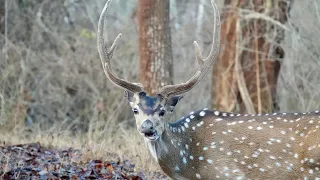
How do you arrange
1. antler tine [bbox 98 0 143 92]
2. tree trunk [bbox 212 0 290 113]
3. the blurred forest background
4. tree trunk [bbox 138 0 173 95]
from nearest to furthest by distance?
antler tine [bbox 98 0 143 92] → tree trunk [bbox 138 0 173 95] → the blurred forest background → tree trunk [bbox 212 0 290 113]

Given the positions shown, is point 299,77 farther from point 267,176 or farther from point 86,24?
point 267,176

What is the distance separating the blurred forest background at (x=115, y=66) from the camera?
1475cm

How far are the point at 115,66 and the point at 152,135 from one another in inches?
361

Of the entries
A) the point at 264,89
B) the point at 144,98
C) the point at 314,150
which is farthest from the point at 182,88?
the point at 264,89

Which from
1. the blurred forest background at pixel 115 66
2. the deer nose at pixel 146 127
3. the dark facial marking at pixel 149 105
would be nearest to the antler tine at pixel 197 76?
the dark facial marking at pixel 149 105

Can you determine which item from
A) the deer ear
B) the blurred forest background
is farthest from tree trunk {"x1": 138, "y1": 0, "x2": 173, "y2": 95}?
the deer ear

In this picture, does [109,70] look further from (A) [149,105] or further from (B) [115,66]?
(B) [115,66]

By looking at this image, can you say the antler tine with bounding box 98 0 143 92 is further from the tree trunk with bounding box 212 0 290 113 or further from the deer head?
the tree trunk with bounding box 212 0 290 113

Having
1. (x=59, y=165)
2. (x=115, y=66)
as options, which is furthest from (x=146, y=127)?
(x=115, y=66)

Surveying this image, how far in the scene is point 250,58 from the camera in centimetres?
1510

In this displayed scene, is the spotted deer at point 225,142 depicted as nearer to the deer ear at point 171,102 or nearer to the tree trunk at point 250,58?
the deer ear at point 171,102

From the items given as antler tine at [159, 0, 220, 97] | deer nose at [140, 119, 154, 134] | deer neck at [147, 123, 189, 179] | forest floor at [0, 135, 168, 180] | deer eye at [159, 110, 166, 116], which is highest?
antler tine at [159, 0, 220, 97]

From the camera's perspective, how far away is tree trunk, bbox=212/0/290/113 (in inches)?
588

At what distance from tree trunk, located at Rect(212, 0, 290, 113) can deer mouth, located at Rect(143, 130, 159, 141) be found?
722 cm
